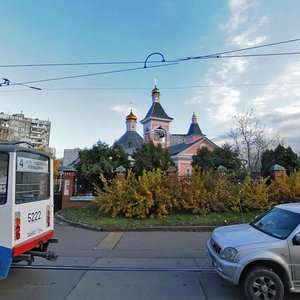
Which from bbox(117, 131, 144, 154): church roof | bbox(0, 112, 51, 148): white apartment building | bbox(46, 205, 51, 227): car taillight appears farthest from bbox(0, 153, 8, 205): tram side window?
bbox(0, 112, 51, 148): white apartment building

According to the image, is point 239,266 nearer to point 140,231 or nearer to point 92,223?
point 140,231

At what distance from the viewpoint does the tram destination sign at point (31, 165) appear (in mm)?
4930

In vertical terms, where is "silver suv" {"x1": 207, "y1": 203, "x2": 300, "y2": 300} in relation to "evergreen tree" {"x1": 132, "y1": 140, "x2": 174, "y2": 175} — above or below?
below

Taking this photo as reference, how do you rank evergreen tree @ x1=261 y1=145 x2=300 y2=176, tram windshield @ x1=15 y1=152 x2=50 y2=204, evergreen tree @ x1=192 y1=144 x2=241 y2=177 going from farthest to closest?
evergreen tree @ x1=261 y1=145 x2=300 y2=176 → evergreen tree @ x1=192 y1=144 x2=241 y2=177 → tram windshield @ x1=15 y1=152 x2=50 y2=204

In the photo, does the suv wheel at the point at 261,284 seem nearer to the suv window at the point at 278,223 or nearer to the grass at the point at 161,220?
the suv window at the point at 278,223

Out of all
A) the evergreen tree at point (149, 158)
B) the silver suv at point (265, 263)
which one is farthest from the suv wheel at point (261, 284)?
the evergreen tree at point (149, 158)

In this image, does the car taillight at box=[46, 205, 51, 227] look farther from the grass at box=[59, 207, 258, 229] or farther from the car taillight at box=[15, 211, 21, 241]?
the grass at box=[59, 207, 258, 229]

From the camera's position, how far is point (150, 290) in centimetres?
501

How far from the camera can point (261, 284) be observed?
4.46m

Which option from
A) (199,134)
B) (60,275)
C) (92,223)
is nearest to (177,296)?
(60,275)

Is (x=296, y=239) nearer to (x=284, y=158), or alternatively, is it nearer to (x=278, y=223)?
(x=278, y=223)

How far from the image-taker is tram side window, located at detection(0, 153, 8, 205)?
4609mm

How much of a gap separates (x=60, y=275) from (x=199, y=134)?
48870mm

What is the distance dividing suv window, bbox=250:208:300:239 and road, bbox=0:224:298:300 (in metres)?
1.05
